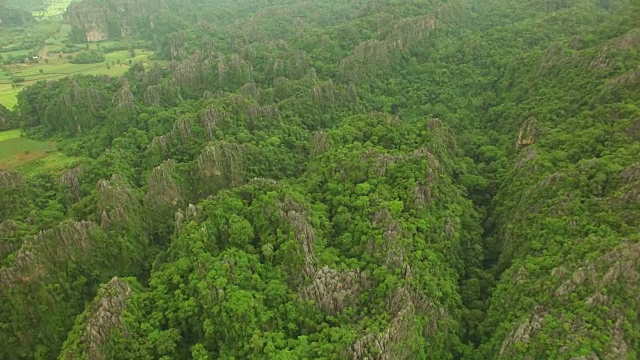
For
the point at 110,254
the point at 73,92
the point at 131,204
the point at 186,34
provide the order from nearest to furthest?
the point at 110,254, the point at 131,204, the point at 73,92, the point at 186,34

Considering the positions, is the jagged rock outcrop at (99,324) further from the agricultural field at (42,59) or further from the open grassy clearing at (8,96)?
the open grassy clearing at (8,96)

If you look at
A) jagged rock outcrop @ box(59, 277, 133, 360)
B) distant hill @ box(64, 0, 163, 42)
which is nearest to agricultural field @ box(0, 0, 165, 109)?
distant hill @ box(64, 0, 163, 42)

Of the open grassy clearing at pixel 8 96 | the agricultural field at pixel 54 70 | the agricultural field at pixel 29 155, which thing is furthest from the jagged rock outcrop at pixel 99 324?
the agricultural field at pixel 54 70

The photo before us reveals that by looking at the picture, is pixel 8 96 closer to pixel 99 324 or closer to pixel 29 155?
pixel 29 155

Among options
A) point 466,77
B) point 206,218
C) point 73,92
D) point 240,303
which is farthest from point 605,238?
point 73,92

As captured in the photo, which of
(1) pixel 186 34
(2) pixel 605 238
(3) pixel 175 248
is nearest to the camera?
(2) pixel 605 238

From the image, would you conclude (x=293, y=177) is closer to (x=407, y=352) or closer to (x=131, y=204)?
(x=131, y=204)
